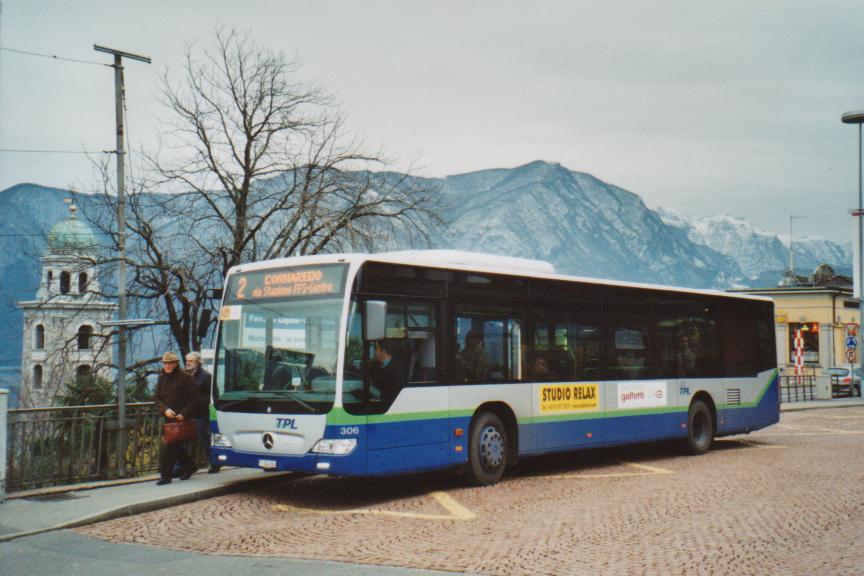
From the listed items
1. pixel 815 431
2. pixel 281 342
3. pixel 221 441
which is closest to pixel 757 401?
pixel 815 431

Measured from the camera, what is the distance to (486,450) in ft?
40.0

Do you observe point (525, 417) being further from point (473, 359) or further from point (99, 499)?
point (99, 499)

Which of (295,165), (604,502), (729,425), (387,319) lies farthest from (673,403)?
(295,165)

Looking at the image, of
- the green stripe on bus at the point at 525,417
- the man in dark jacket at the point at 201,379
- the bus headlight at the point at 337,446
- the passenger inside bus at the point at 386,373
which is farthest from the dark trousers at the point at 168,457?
the passenger inside bus at the point at 386,373

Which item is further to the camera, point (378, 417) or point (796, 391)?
point (796, 391)

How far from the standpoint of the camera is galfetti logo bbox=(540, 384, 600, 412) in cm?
1320

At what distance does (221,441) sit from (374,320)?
267 cm

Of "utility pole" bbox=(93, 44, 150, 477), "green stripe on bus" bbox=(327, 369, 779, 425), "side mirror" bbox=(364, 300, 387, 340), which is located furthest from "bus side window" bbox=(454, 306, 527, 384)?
"utility pole" bbox=(93, 44, 150, 477)

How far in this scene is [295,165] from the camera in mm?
30656

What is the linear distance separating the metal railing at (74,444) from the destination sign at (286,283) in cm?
251

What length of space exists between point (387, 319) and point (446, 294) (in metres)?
1.17

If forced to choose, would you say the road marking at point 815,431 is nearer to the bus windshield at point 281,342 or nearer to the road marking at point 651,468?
the road marking at point 651,468

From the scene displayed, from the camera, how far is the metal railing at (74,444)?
36.9 feet

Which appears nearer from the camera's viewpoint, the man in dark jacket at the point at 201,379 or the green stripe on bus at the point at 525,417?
the green stripe on bus at the point at 525,417
